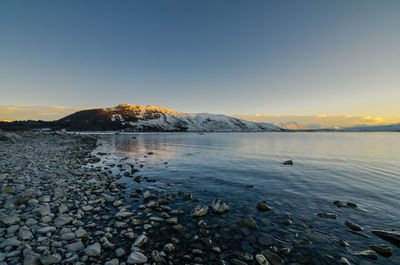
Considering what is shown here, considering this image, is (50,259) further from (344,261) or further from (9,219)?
(344,261)

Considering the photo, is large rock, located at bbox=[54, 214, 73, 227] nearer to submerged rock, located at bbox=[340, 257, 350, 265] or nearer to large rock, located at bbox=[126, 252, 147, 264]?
large rock, located at bbox=[126, 252, 147, 264]

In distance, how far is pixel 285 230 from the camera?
7168 mm

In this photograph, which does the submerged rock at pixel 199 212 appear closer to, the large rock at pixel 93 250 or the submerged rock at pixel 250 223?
the submerged rock at pixel 250 223

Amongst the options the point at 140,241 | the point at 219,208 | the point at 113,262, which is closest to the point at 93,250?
the point at 113,262

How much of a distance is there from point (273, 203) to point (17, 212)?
42.0 ft

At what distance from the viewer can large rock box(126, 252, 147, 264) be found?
4.86 meters

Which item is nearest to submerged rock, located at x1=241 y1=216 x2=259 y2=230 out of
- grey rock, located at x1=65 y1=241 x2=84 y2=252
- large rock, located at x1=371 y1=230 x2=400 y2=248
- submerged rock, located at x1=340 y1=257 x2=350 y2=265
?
submerged rock, located at x1=340 y1=257 x2=350 y2=265

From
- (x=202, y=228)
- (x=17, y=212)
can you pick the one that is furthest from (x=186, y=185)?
(x=17, y=212)

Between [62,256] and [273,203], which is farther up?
[62,256]

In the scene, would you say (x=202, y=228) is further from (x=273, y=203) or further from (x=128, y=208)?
(x=273, y=203)

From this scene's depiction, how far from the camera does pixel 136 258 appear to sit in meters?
4.95

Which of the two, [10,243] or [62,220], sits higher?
[10,243]

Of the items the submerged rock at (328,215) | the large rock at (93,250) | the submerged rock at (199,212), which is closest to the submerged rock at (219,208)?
the submerged rock at (199,212)

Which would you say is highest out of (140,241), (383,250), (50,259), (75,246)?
(50,259)
